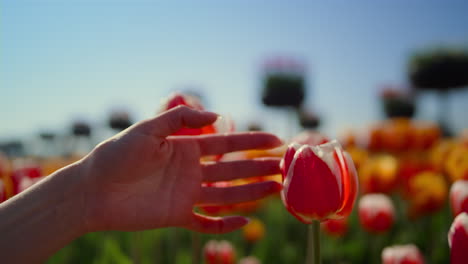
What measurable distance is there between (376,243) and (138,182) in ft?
6.49

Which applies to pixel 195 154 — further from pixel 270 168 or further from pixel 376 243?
pixel 376 243

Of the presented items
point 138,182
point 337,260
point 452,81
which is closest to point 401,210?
point 337,260

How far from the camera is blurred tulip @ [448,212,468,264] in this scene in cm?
119

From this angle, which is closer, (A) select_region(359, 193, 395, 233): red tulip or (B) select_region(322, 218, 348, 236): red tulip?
(A) select_region(359, 193, 395, 233): red tulip

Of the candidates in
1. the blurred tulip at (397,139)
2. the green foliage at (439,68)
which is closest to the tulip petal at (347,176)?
the blurred tulip at (397,139)

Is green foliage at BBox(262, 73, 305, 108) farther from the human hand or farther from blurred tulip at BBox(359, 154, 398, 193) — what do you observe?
the human hand

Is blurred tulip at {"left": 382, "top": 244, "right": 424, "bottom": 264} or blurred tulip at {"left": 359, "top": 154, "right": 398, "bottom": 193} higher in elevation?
blurred tulip at {"left": 382, "top": 244, "right": 424, "bottom": 264}

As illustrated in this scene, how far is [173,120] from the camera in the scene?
5.01 ft

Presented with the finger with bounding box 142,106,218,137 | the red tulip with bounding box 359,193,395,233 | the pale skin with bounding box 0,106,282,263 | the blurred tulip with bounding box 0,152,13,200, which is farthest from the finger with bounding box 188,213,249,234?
the blurred tulip with bounding box 0,152,13,200

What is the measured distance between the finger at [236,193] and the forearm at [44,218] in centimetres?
46

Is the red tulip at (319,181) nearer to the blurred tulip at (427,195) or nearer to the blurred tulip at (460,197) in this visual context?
the blurred tulip at (460,197)

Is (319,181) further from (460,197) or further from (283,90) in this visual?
(283,90)

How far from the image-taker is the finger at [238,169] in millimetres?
1822

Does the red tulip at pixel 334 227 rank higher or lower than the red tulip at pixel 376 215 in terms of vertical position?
lower
